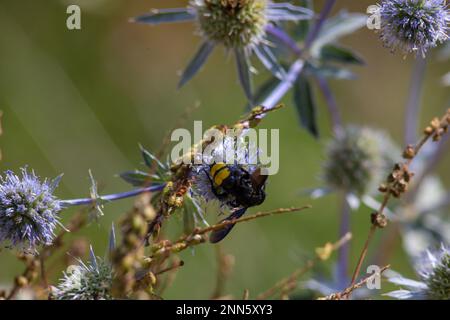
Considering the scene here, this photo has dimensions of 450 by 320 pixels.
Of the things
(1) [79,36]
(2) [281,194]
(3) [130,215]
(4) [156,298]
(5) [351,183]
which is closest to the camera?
(3) [130,215]

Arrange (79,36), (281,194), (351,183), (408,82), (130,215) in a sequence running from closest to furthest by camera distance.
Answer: (130,215), (351,183), (281,194), (79,36), (408,82)

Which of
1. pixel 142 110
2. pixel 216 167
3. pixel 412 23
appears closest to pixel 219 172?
pixel 216 167

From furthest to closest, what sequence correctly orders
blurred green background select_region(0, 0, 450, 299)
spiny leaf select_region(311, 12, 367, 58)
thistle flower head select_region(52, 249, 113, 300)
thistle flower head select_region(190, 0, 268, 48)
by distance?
blurred green background select_region(0, 0, 450, 299) < spiny leaf select_region(311, 12, 367, 58) < thistle flower head select_region(190, 0, 268, 48) < thistle flower head select_region(52, 249, 113, 300)

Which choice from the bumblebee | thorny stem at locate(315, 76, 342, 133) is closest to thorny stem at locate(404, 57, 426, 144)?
thorny stem at locate(315, 76, 342, 133)

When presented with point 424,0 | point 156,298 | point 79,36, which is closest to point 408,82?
point 79,36

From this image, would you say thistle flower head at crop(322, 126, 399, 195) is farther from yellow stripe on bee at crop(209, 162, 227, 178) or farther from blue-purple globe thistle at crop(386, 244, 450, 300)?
yellow stripe on bee at crop(209, 162, 227, 178)

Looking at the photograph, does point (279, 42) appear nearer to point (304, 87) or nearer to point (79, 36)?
point (304, 87)

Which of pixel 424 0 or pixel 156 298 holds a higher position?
pixel 424 0
